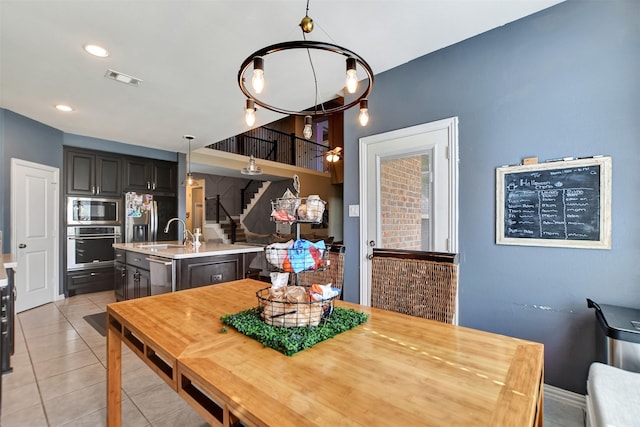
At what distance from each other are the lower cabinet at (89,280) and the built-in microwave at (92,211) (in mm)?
804

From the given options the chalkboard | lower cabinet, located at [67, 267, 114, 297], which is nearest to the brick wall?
the chalkboard

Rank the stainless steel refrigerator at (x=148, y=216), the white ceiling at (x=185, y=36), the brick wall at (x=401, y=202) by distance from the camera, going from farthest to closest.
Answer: the stainless steel refrigerator at (x=148, y=216) → the brick wall at (x=401, y=202) → the white ceiling at (x=185, y=36)

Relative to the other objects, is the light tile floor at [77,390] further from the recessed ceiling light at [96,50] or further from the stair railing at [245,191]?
the stair railing at [245,191]

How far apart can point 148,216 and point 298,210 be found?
526cm

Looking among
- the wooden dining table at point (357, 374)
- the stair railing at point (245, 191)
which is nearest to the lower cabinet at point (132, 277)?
the wooden dining table at point (357, 374)

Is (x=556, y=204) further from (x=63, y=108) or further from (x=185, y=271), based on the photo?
(x=63, y=108)

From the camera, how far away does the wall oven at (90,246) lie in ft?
15.1

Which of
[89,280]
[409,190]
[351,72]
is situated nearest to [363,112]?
[351,72]

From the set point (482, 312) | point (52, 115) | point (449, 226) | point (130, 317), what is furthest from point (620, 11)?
point (52, 115)

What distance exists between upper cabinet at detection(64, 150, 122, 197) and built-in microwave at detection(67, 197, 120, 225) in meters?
0.12

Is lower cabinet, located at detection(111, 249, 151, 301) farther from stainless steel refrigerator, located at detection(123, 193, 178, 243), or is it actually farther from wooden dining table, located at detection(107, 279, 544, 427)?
wooden dining table, located at detection(107, 279, 544, 427)

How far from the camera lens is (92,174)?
190 inches

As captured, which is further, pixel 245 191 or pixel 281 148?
pixel 245 191

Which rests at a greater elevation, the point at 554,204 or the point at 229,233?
the point at 554,204
